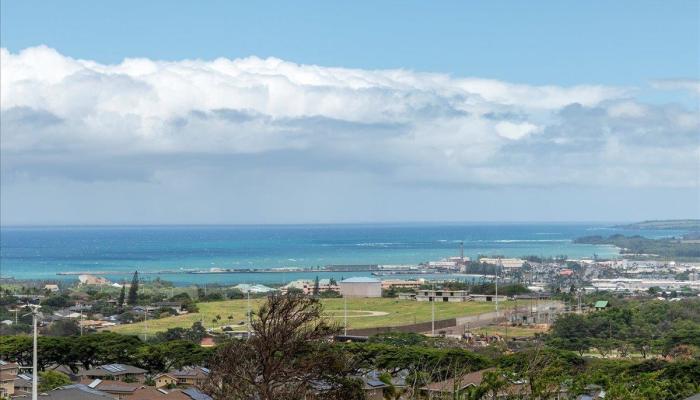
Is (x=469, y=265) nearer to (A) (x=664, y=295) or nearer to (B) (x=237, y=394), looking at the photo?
(A) (x=664, y=295)

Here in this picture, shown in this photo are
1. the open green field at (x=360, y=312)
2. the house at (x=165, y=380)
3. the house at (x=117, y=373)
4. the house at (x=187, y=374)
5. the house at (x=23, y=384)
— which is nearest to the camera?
the house at (x=23, y=384)

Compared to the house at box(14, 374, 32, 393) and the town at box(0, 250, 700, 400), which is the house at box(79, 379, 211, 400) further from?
the house at box(14, 374, 32, 393)

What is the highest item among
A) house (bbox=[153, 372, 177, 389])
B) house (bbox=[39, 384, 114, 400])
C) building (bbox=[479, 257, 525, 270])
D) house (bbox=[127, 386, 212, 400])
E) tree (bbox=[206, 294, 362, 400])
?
tree (bbox=[206, 294, 362, 400])

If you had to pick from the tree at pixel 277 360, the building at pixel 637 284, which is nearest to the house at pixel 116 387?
the tree at pixel 277 360

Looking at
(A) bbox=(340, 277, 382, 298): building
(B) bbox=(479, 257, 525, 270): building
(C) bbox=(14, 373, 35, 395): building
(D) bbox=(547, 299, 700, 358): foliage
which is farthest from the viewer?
(B) bbox=(479, 257, 525, 270): building

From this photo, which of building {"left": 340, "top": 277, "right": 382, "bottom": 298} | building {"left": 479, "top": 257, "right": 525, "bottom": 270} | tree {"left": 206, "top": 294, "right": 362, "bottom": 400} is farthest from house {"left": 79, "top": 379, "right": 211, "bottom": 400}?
building {"left": 479, "top": 257, "right": 525, "bottom": 270}

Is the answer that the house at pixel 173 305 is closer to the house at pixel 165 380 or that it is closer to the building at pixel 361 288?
the building at pixel 361 288
